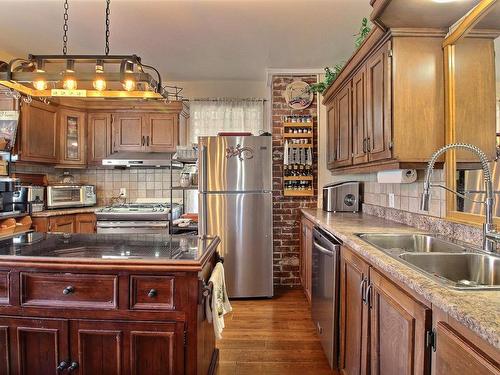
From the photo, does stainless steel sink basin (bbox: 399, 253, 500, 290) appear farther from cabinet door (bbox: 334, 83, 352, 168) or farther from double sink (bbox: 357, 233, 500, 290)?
cabinet door (bbox: 334, 83, 352, 168)

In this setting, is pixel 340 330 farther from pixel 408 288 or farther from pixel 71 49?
pixel 71 49

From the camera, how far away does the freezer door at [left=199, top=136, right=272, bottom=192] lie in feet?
11.1

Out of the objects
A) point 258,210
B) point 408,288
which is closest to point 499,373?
point 408,288

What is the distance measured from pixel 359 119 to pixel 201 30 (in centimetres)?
171

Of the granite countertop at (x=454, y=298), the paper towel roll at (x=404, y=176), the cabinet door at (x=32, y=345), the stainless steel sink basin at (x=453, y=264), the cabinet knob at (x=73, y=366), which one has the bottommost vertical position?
the cabinet knob at (x=73, y=366)

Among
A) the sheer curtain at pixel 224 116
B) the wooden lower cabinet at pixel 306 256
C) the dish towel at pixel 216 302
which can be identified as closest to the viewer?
the dish towel at pixel 216 302

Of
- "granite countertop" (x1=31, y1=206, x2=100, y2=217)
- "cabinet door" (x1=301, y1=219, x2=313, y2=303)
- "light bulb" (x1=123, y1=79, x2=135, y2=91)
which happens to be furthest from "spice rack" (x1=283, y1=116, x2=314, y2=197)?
"granite countertop" (x1=31, y1=206, x2=100, y2=217)

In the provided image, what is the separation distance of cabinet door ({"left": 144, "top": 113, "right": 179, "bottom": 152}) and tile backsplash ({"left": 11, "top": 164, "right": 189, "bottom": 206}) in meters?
0.42

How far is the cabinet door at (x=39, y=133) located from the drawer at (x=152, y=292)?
3010 millimetres

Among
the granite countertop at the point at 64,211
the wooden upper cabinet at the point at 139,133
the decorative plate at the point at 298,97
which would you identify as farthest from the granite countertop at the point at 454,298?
the granite countertop at the point at 64,211

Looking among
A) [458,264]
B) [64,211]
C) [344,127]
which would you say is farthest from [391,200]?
[64,211]

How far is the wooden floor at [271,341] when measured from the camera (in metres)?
2.15

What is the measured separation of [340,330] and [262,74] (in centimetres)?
328

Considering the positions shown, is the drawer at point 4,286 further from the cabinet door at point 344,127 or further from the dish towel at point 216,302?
the cabinet door at point 344,127
